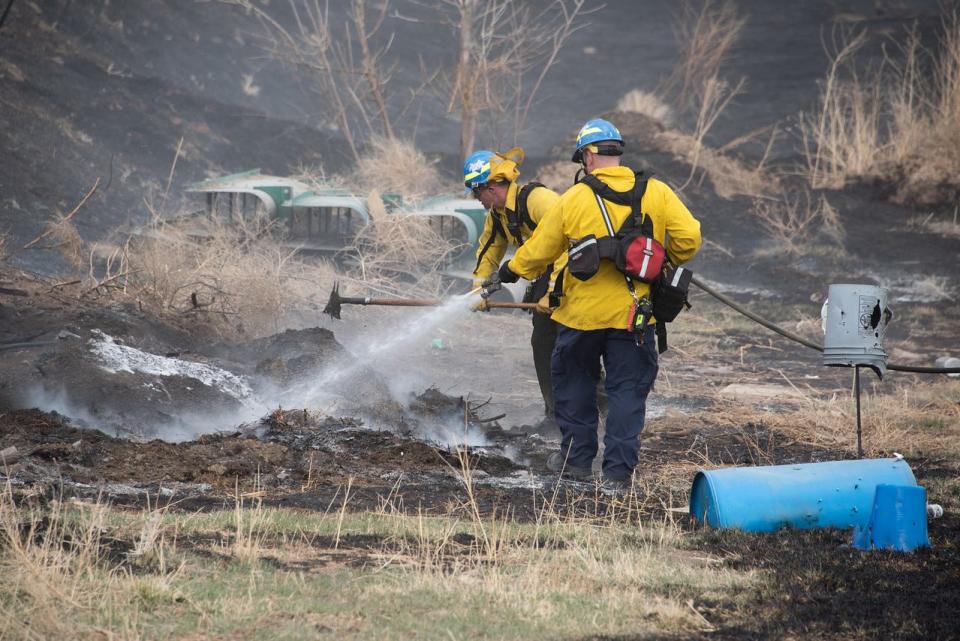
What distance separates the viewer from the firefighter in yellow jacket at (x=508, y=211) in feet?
22.9

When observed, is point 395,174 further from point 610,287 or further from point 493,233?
point 610,287

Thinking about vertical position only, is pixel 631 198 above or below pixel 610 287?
above

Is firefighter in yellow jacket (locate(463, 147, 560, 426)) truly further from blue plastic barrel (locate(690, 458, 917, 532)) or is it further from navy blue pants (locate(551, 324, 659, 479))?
blue plastic barrel (locate(690, 458, 917, 532))

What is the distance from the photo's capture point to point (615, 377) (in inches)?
241

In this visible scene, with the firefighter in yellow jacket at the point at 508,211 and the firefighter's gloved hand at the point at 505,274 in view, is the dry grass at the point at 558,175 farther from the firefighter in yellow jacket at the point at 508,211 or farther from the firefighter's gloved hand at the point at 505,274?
the firefighter's gloved hand at the point at 505,274

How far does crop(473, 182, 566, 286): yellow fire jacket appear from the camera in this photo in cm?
694

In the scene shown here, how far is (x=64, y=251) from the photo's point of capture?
10.1 m

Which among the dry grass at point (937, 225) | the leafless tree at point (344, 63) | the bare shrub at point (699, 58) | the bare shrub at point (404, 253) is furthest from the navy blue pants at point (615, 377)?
the bare shrub at point (699, 58)

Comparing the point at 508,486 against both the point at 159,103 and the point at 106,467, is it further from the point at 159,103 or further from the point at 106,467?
the point at 159,103

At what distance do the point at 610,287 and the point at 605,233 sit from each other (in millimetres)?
304

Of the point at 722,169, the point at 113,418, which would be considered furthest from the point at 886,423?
the point at 722,169

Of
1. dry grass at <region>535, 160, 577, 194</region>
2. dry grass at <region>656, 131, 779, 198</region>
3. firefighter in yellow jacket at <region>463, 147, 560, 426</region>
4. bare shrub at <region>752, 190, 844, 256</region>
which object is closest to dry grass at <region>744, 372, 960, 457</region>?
firefighter in yellow jacket at <region>463, 147, 560, 426</region>

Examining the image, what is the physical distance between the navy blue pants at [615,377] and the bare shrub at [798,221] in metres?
10.6

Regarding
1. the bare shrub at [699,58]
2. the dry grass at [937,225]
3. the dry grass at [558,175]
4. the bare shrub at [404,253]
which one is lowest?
the bare shrub at [404,253]
